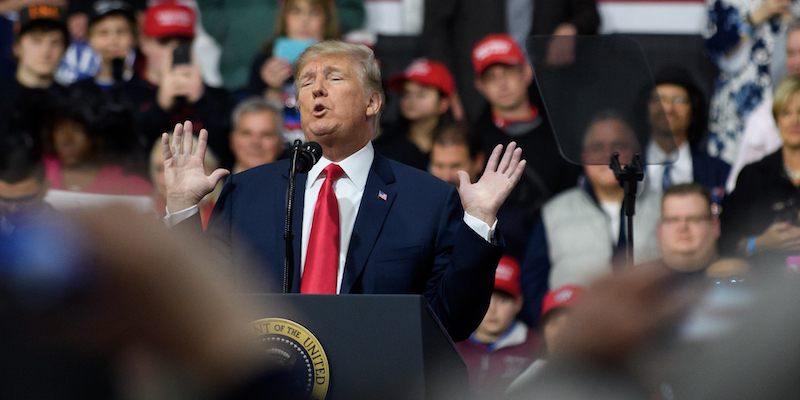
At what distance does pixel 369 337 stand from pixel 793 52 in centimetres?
347

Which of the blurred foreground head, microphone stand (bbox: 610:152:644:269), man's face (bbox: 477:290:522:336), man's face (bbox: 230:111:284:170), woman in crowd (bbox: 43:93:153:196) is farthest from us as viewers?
man's face (bbox: 230:111:284:170)

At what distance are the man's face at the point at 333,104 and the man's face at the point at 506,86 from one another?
2.44 meters

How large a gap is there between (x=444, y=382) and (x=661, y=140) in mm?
2108

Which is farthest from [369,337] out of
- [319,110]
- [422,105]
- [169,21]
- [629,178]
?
[169,21]

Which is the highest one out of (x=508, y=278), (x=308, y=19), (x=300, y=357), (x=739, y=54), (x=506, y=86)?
(x=308, y=19)

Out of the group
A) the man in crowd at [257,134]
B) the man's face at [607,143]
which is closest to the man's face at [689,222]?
the man's face at [607,143]

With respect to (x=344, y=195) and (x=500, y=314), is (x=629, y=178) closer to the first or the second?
(x=344, y=195)

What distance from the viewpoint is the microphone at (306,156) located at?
192 cm

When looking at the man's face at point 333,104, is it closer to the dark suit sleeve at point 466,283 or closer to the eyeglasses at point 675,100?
the dark suit sleeve at point 466,283

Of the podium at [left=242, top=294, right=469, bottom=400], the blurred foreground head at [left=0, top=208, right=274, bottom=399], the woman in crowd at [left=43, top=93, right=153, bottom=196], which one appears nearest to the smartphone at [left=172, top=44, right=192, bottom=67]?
the woman in crowd at [left=43, top=93, right=153, bottom=196]

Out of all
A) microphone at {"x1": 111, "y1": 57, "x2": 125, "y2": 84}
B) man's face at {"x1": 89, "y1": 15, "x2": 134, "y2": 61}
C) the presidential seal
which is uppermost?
man's face at {"x1": 89, "y1": 15, "x2": 134, "y2": 61}

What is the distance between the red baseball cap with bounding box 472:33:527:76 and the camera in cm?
471

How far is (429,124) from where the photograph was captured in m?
4.68

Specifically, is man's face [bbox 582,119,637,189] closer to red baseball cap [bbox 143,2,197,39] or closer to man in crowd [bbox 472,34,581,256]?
man in crowd [bbox 472,34,581,256]
